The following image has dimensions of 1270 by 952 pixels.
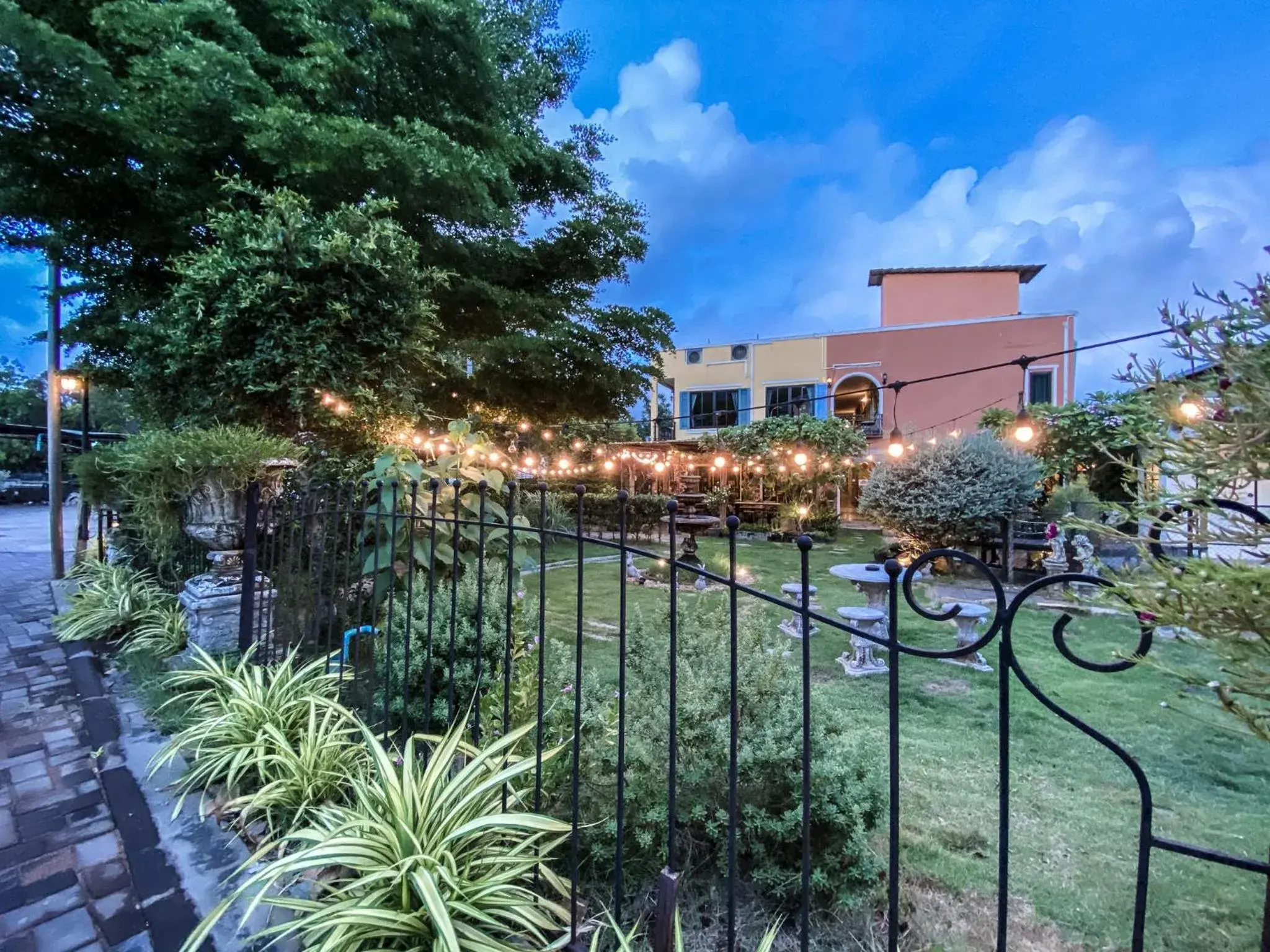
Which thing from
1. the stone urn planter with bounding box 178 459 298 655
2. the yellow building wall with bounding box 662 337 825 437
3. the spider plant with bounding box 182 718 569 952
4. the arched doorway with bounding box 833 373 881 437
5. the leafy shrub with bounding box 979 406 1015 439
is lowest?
the spider plant with bounding box 182 718 569 952

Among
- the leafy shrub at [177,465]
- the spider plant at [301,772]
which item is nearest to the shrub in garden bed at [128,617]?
the leafy shrub at [177,465]

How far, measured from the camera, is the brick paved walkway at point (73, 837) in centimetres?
156

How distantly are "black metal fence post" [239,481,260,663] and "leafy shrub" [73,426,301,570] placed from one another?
33 centimetres

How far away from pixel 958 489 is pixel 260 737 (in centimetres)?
902

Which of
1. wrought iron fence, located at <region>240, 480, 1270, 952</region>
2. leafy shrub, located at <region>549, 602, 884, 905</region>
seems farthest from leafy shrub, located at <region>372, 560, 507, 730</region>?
leafy shrub, located at <region>549, 602, 884, 905</region>

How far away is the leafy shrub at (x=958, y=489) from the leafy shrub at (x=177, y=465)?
28.1ft

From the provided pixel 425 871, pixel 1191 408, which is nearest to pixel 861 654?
→ pixel 1191 408

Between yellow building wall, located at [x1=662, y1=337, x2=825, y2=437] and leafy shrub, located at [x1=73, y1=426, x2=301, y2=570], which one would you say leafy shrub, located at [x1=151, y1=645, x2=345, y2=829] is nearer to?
leafy shrub, located at [x1=73, y1=426, x2=301, y2=570]

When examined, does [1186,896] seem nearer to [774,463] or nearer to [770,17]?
[774,463]

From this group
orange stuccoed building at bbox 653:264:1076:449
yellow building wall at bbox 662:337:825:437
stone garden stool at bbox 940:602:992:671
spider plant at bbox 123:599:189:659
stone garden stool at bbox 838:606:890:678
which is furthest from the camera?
yellow building wall at bbox 662:337:825:437

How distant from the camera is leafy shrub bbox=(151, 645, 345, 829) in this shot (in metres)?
2.02

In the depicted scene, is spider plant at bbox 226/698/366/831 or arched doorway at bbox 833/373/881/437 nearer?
spider plant at bbox 226/698/366/831

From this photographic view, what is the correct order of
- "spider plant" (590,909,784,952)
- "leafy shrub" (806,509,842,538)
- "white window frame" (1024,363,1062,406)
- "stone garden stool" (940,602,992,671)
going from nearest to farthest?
1. "spider plant" (590,909,784,952)
2. "stone garden stool" (940,602,992,671)
3. "leafy shrub" (806,509,842,538)
4. "white window frame" (1024,363,1062,406)

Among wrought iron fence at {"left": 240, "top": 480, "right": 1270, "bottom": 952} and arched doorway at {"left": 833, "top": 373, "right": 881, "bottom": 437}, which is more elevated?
arched doorway at {"left": 833, "top": 373, "right": 881, "bottom": 437}
